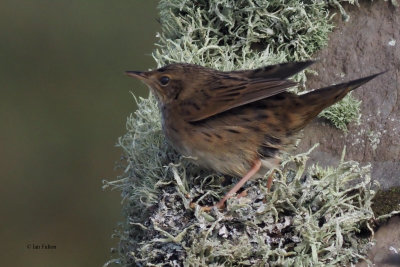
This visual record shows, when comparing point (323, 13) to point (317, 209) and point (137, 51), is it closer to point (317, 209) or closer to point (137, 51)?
point (317, 209)

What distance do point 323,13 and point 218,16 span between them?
2.27 feet

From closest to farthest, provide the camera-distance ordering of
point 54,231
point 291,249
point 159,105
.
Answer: point 291,249 → point 159,105 → point 54,231

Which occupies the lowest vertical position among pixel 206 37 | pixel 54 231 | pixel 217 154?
pixel 54 231

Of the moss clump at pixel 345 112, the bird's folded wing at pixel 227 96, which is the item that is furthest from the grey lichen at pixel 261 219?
the moss clump at pixel 345 112

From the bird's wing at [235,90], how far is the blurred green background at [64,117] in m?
3.54

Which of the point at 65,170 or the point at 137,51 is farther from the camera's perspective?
the point at 137,51

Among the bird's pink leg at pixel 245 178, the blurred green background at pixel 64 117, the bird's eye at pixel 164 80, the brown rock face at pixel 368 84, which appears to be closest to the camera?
the bird's pink leg at pixel 245 178

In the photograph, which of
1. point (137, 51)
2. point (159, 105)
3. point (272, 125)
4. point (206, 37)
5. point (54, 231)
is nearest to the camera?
point (272, 125)

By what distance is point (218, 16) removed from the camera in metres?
5.41

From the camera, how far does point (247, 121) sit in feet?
15.0

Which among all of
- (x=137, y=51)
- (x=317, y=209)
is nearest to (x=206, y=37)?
(x=317, y=209)

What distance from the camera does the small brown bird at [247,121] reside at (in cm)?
450

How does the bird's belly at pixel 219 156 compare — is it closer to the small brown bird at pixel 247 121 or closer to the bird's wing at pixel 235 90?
the small brown bird at pixel 247 121

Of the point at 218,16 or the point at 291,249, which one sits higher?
the point at 218,16
